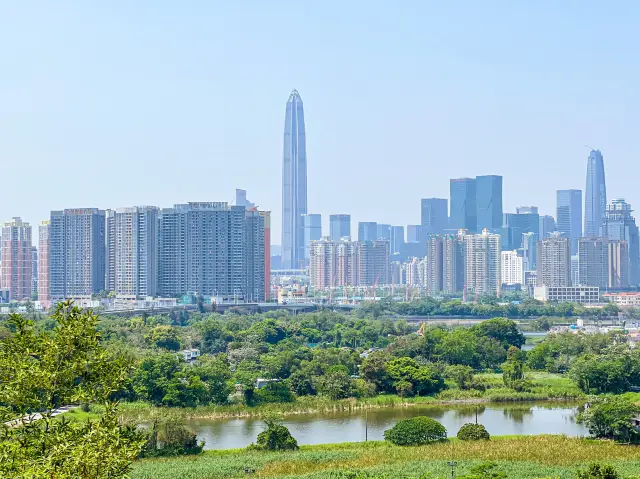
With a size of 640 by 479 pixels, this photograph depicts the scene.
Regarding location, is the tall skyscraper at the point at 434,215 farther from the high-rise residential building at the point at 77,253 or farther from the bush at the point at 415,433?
the bush at the point at 415,433

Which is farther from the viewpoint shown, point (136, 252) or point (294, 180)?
point (294, 180)

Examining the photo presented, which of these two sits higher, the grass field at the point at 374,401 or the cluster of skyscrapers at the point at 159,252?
the cluster of skyscrapers at the point at 159,252

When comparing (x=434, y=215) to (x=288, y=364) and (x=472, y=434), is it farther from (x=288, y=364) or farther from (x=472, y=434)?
(x=472, y=434)

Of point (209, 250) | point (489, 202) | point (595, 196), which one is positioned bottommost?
point (209, 250)

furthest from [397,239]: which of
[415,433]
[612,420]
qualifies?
[415,433]

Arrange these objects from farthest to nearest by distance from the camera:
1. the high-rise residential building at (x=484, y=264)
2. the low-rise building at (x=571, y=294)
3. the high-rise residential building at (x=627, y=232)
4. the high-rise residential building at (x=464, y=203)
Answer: the high-rise residential building at (x=464, y=203) < the high-rise residential building at (x=627, y=232) < the high-rise residential building at (x=484, y=264) < the low-rise building at (x=571, y=294)

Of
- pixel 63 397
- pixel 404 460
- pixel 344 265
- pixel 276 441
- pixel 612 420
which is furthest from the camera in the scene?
pixel 344 265

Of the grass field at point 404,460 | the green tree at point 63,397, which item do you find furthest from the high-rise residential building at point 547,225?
the green tree at point 63,397
